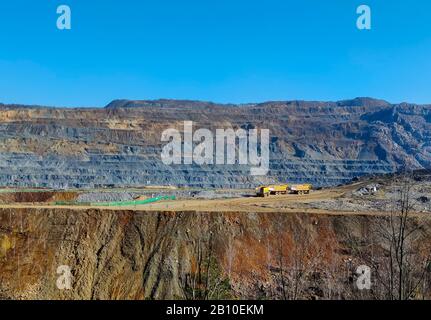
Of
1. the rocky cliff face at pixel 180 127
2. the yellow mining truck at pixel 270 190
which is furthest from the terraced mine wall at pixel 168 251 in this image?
the rocky cliff face at pixel 180 127

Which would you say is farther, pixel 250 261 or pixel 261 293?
pixel 250 261

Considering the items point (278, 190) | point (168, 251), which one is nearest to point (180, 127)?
point (278, 190)

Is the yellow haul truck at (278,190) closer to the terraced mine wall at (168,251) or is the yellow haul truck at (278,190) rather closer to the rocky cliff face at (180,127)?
the terraced mine wall at (168,251)
